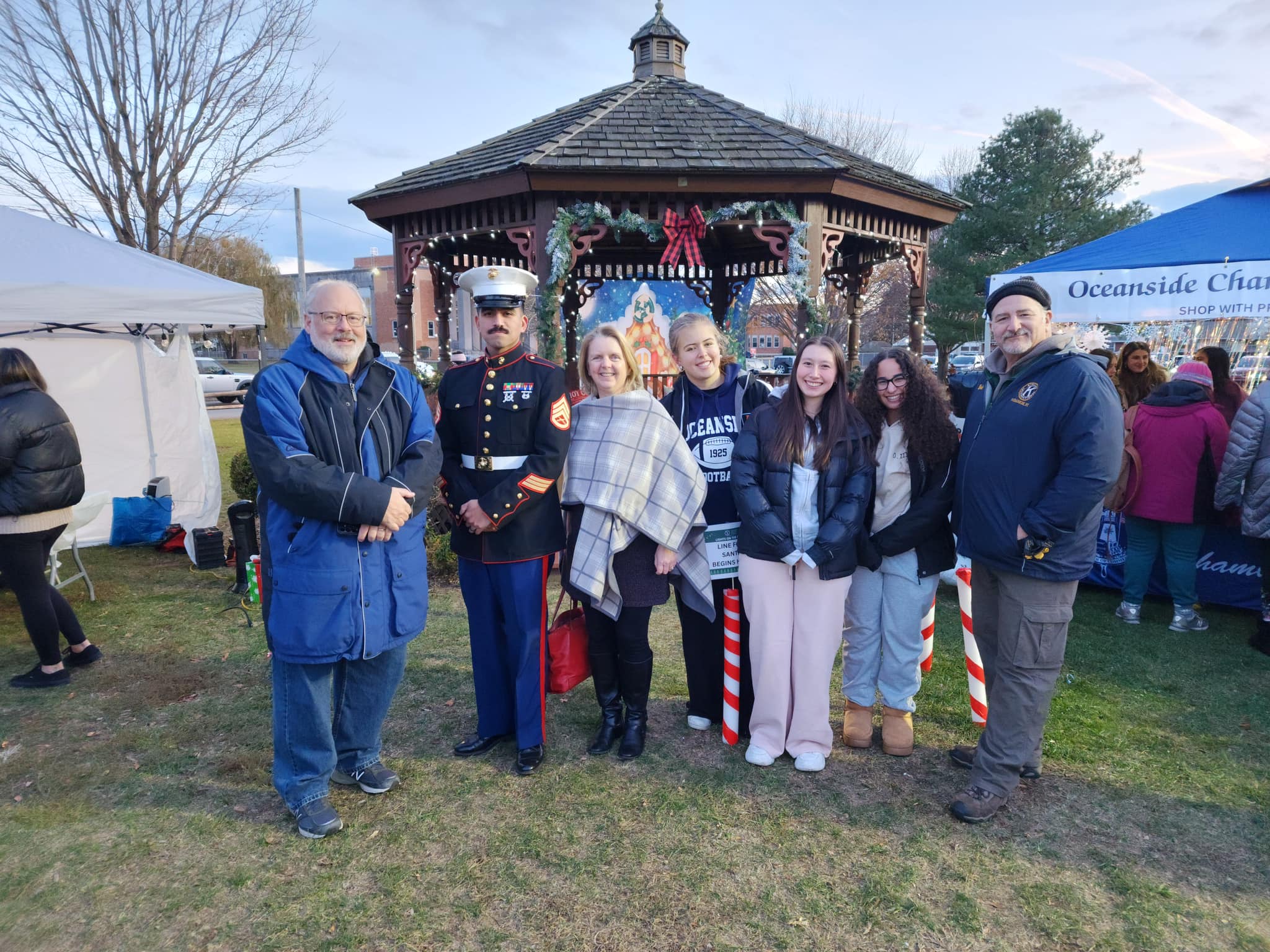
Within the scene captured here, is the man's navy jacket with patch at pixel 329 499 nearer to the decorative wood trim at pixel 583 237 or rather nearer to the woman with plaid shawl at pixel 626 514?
the woman with plaid shawl at pixel 626 514

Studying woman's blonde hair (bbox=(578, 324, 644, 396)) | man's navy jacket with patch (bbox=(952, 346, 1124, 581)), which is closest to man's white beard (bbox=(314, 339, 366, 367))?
woman's blonde hair (bbox=(578, 324, 644, 396))

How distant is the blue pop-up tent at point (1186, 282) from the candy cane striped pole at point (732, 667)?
3.93m

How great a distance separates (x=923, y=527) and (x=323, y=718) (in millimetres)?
2659

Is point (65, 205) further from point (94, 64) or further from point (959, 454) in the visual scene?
point (959, 454)

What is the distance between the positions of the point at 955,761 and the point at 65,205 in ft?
40.9

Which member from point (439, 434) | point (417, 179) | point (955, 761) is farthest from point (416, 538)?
A: point (417, 179)

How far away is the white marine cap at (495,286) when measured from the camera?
3.27 meters

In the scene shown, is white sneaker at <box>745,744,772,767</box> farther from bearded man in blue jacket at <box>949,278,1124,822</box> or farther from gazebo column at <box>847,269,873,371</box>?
gazebo column at <box>847,269,873,371</box>

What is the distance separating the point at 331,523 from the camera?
2.79 meters

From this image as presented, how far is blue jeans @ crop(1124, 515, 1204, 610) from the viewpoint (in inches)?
207

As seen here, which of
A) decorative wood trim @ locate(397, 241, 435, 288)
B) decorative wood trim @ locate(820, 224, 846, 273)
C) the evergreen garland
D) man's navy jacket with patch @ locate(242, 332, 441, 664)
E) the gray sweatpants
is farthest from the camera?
decorative wood trim @ locate(397, 241, 435, 288)

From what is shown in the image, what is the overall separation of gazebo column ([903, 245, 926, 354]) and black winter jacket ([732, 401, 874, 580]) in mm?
5929

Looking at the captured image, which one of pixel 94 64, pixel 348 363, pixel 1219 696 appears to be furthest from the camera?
pixel 94 64

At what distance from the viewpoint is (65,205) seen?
10.1 metres
